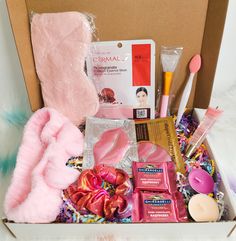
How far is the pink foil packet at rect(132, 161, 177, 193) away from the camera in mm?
566

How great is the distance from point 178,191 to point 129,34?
0.34 meters

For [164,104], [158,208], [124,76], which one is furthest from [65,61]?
[158,208]

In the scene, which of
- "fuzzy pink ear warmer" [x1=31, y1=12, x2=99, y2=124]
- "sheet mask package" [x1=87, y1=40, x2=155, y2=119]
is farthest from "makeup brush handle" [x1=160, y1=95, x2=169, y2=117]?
"fuzzy pink ear warmer" [x1=31, y1=12, x2=99, y2=124]

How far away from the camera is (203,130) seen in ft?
2.15

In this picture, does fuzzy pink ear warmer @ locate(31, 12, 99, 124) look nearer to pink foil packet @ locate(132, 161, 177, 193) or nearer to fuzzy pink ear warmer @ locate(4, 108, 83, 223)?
fuzzy pink ear warmer @ locate(4, 108, 83, 223)

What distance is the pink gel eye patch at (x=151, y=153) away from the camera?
0.64 metres

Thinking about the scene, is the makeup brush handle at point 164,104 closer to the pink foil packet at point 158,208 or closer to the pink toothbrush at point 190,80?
the pink toothbrush at point 190,80

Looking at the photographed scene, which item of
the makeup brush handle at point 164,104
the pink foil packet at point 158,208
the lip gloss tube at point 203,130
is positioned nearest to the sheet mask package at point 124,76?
the makeup brush handle at point 164,104

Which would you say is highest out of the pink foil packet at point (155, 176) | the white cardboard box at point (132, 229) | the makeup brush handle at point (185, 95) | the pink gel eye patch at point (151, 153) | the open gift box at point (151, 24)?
the open gift box at point (151, 24)

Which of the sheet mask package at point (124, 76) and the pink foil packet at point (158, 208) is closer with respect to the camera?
the pink foil packet at point (158, 208)

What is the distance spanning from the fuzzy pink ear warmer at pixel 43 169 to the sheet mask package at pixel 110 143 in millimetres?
28

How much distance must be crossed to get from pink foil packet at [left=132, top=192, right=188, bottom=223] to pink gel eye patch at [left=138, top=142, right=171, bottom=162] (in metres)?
0.09

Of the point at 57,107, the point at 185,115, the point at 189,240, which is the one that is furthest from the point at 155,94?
the point at 189,240

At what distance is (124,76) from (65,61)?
0.14 m
